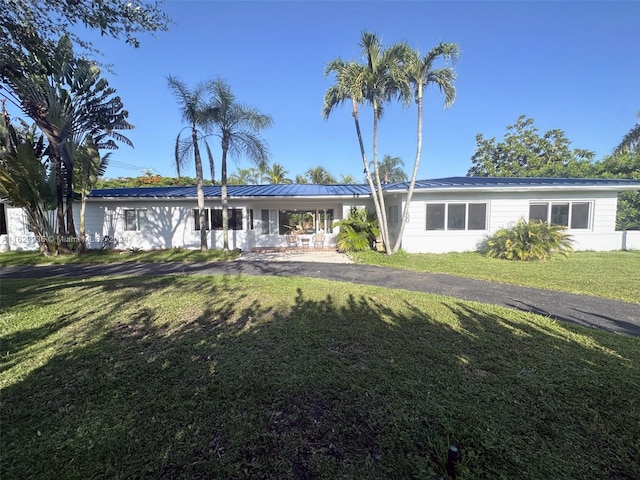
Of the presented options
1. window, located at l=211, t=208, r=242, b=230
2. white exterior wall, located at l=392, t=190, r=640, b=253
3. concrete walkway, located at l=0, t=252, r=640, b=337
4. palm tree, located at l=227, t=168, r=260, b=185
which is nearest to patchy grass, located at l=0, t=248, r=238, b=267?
concrete walkway, located at l=0, t=252, r=640, b=337

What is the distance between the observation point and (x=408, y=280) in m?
7.54

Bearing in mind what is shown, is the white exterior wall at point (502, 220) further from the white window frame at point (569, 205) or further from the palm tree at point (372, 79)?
the palm tree at point (372, 79)

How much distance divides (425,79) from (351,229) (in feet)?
20.7

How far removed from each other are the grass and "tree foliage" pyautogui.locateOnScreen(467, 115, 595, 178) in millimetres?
30368

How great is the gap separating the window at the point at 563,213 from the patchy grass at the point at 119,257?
Answer: 12992mm

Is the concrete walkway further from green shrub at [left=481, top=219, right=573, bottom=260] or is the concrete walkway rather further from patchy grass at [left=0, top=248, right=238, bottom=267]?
green shrub at [left=481, top=219, right=573, bottom=260]

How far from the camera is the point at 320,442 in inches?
82.7

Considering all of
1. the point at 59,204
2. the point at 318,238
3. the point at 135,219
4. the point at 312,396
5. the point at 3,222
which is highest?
the point at 59,204

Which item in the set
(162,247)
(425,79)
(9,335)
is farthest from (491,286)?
(162,247)

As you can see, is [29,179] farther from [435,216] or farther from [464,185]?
[464,185]

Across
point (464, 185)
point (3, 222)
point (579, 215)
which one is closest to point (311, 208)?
point (464, 185)

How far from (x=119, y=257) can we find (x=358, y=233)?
995 cm

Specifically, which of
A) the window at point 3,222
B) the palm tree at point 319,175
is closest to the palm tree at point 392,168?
the palm tree at point 319,175

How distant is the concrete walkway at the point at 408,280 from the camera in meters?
4.82
